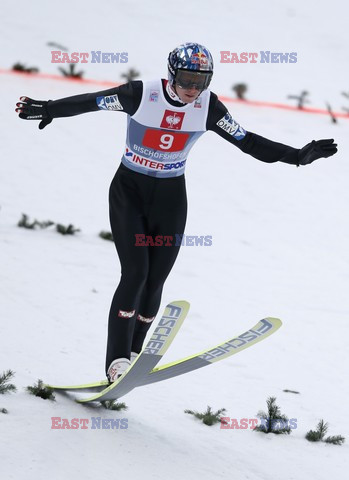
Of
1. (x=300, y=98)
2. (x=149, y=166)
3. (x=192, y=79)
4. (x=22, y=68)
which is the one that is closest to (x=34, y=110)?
(x=149, y=166)

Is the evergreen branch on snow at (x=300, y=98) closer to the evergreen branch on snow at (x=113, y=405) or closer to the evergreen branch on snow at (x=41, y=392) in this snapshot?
the evergreen branch on snow at (x=113, y=405)

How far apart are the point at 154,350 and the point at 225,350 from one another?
0.50 metres

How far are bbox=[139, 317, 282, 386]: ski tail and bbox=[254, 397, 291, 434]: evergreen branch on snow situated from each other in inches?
47.0

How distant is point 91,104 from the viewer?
255 inches

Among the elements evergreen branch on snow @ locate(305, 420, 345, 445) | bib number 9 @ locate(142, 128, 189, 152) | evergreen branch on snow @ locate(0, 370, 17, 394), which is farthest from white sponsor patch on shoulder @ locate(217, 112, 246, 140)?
evergreen branch on snow @ locate(305, 420, 345, 445)

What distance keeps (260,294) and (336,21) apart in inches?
441

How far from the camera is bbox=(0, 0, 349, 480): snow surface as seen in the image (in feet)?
22.5

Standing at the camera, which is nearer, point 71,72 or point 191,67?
point 191,67

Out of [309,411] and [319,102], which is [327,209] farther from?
[309,411]

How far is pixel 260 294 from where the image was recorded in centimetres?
1087

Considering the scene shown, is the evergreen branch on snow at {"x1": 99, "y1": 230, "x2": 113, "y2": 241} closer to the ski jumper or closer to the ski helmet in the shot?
the ski jumper

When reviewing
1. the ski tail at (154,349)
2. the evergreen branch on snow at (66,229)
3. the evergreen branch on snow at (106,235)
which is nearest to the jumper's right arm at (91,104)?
the ski tail at (154,349)

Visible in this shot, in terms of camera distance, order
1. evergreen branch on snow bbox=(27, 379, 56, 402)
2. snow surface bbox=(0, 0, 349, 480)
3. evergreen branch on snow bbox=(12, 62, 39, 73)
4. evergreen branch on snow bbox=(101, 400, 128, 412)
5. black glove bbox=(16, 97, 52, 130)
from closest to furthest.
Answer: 1. black glove bbox=(16, 97, 52, 130)
2. snow surface bbox=(0, 0, 349, 480)
3. evergreen branch on snow bbox=(27, 379, 56, 402)
4. evergreen branch on snow bbox=(101, 400, 128, 412)
5. evergreen branch on snow bbox=(12, 62, 39, 73)

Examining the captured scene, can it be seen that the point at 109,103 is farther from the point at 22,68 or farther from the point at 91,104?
the point at 22,68
